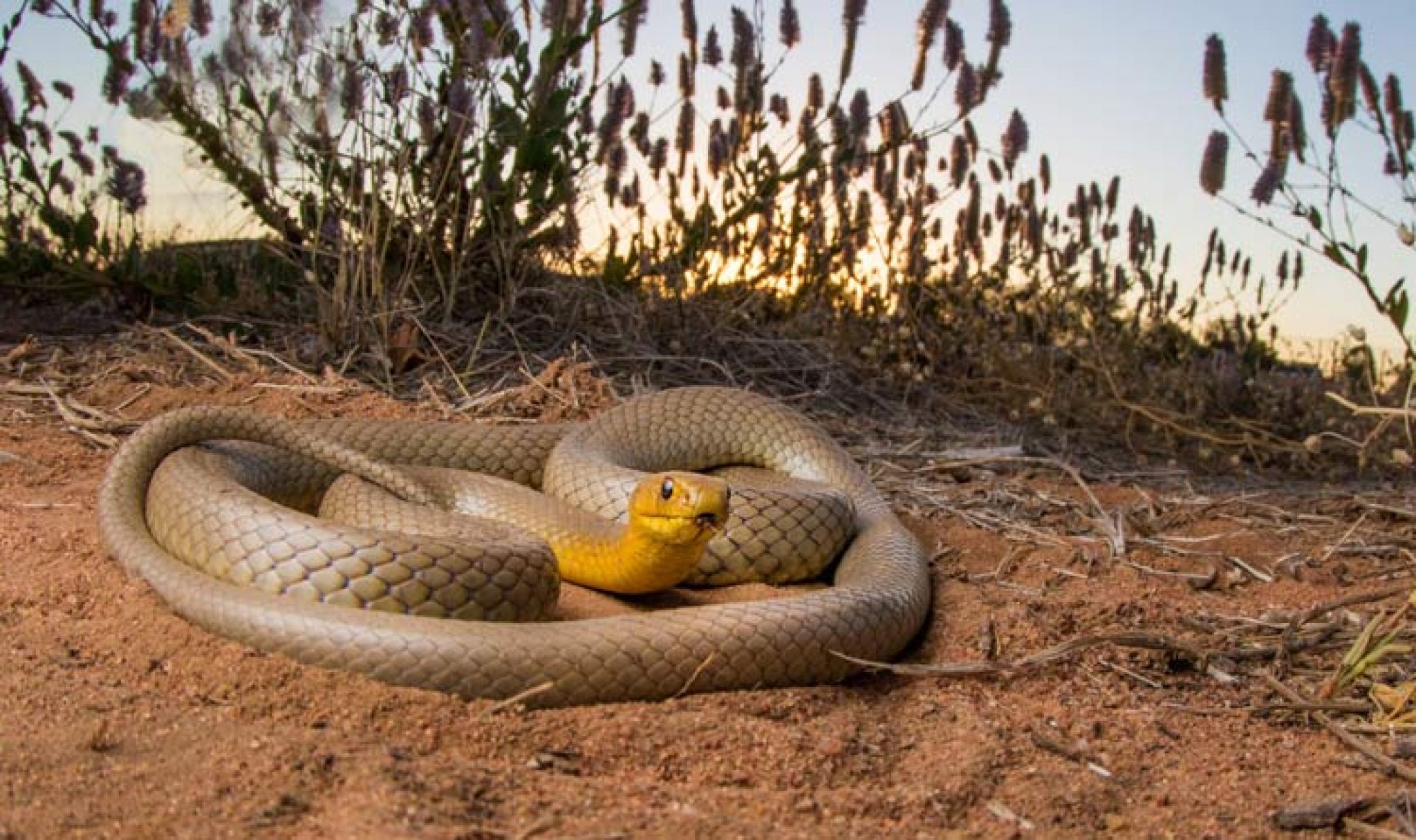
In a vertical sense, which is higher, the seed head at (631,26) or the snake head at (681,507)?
the seed head at (631,26)

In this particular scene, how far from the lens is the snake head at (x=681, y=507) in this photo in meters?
3.91

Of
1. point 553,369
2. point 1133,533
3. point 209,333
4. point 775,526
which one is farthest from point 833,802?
point 209,333

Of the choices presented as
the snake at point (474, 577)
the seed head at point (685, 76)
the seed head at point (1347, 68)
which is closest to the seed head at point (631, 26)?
the seed head at point (685, 76)

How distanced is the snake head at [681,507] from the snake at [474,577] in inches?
9.4

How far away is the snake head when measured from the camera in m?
3.91

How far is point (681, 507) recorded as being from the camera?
3945 millimetres

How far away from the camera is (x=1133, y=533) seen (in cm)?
560

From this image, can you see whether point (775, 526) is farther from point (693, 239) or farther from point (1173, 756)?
point (693, 239)

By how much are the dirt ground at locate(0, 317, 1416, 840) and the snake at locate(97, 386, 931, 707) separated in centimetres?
8

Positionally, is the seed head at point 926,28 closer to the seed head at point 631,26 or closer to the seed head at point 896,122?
the seed head at point 896,122

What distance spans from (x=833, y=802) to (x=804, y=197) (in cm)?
623

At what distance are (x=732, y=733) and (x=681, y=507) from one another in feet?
2.58

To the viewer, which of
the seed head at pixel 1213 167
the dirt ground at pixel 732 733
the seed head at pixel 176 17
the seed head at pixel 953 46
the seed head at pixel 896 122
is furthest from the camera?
the seed head at pixel 896 122

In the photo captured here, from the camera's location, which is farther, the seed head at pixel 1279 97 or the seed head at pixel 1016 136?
the seed head at pixel 1016 136
